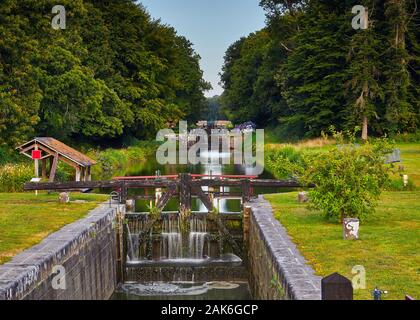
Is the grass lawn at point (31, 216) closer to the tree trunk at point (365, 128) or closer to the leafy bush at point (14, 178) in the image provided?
the leafy bush at point (14, 178)

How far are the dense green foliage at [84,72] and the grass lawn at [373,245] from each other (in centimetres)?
2024

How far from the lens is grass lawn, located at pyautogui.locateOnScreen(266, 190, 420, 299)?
1171cm

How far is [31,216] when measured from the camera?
19906mm

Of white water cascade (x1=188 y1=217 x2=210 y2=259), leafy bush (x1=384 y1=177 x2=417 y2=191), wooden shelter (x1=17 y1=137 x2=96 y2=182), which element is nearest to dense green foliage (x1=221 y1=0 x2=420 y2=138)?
leafy bush (x1=384 y1=177 x2=417 y2=191)

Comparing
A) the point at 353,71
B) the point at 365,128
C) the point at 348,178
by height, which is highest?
the point at 353,71

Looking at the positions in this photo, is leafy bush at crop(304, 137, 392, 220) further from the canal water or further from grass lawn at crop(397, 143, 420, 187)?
grass lawn at crop(397, 143, 420, 187)

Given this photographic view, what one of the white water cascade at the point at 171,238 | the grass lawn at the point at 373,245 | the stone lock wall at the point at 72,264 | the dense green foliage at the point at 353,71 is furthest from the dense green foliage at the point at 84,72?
the grass lawn at the point at 373,245

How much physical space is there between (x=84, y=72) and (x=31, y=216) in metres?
31.2

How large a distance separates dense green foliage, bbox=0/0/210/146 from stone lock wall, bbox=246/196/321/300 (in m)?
18.2

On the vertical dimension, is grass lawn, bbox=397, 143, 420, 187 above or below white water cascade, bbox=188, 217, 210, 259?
above

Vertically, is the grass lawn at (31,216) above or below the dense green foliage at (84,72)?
below

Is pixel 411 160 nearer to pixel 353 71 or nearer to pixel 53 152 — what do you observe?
pixel 353 71

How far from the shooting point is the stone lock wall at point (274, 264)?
11086 mm

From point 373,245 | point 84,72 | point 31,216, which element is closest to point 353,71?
Result: point 84,72
